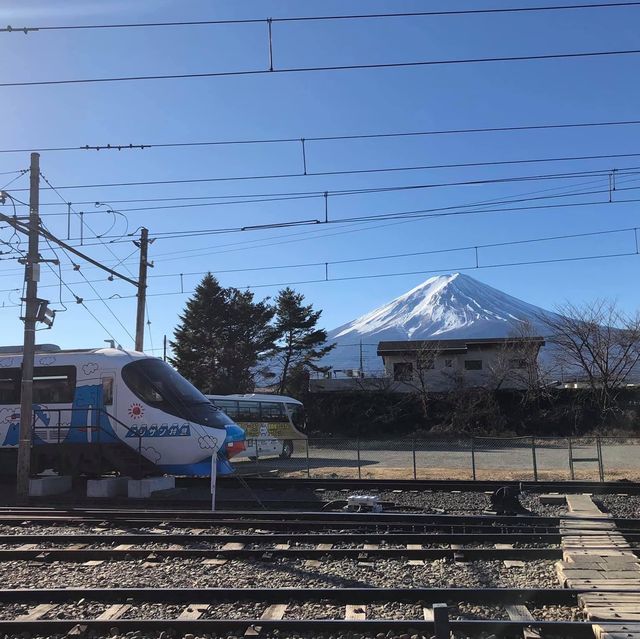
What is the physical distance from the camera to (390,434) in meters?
47.8

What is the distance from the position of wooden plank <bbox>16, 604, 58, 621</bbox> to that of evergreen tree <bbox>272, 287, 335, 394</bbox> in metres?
52.2

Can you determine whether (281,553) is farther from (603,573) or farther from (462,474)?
(462,474)

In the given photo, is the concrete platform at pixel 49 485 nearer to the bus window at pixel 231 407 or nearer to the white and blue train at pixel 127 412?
the white and blue train at pixel 127 412

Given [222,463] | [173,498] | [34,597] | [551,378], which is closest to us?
[34,597]

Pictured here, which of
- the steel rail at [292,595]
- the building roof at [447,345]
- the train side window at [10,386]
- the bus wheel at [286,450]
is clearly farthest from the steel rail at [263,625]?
the building roof at [447,345]

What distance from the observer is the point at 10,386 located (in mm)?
19250

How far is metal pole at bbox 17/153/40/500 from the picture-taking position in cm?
1593

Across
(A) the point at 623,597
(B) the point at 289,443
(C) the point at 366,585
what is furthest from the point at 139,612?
(B) the point at 289,443

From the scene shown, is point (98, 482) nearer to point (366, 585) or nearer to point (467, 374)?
point (366, 585)

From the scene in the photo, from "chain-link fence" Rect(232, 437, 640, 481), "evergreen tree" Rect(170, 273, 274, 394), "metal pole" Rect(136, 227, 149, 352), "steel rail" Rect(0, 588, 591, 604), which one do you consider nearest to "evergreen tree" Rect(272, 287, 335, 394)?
"evergreen tree" Rect(170, 273, 274, 394)

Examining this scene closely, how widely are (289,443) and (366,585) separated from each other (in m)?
26.8

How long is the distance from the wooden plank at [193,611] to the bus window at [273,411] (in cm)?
2703

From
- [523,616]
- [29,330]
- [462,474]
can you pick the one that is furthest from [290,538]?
[462,474]

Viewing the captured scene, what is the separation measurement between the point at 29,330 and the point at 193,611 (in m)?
11.5
